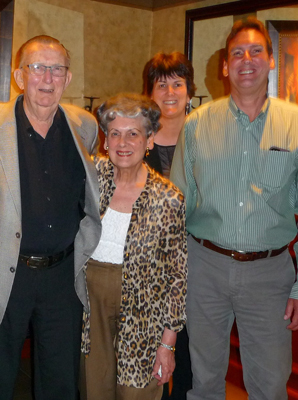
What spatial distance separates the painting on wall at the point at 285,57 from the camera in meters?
3.68

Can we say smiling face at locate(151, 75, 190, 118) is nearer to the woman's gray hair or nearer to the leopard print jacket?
the woman's gray hair

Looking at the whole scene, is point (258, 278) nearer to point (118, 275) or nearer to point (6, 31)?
point (118, 275)

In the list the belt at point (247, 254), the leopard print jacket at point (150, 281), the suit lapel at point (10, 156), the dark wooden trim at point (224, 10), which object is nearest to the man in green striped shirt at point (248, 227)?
the belt at point (247, 254)

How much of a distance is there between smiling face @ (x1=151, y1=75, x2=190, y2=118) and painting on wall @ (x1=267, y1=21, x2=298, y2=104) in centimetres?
114

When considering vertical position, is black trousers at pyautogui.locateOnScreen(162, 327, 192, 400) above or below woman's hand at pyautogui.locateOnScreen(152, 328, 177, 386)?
below

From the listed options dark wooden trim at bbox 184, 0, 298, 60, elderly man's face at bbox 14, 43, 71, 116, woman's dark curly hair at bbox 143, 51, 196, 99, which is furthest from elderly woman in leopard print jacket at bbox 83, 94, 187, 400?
dark wooden trim at bbox 184, 0, 298, 60

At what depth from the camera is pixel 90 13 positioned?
4.48 m

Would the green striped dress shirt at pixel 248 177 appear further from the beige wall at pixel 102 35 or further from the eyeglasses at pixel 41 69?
the beige wall at pixel 102 35

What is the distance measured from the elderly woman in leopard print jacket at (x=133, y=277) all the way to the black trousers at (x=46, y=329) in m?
0.12

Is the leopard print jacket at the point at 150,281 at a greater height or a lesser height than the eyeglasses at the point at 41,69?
lesser

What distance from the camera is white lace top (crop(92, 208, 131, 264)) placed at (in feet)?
6.98

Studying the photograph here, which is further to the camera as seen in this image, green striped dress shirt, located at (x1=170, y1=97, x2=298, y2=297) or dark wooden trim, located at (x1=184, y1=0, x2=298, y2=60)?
dark wooden trim, located at (x1=184, y1=0, x2=298, y2=60)

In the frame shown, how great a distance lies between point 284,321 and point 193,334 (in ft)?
1.39

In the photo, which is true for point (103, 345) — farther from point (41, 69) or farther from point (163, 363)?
point (41, 69)
